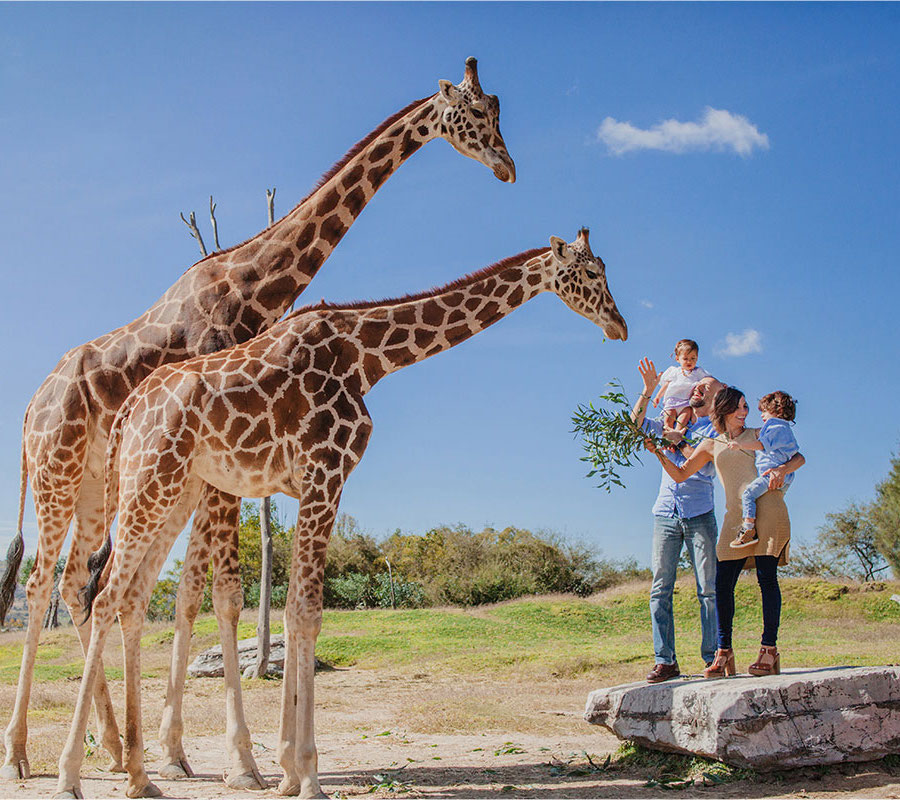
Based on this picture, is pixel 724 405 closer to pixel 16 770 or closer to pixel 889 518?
pixel 16 770

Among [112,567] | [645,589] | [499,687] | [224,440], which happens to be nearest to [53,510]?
[112,567]

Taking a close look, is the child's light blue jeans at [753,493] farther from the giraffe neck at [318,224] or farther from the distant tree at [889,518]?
the distant tree at [889,518]

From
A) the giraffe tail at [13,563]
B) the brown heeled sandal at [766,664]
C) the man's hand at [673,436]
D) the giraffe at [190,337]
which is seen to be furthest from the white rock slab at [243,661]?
the brown heeled sandal at [766,664]

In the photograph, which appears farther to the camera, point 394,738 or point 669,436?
point 394,738

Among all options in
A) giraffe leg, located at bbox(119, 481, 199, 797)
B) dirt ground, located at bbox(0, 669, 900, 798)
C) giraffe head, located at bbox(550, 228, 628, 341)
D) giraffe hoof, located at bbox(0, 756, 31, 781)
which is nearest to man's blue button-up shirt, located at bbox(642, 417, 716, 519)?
giraffe head, located at bbox(550, 228, 628, 341)

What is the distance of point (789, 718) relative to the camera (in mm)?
6395

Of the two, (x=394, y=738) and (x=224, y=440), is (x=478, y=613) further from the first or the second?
(x=224, y=440)

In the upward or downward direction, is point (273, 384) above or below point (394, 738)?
above

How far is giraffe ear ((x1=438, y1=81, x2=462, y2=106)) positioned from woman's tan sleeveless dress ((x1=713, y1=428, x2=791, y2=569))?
4.04m

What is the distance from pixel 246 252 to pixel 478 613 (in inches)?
642

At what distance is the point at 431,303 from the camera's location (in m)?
7.25

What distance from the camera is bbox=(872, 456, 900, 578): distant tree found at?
3347 centimetres

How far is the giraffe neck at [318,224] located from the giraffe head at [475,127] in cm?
14

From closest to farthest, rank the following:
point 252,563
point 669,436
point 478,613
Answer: point 669,436
point 478,613
point 252,563
